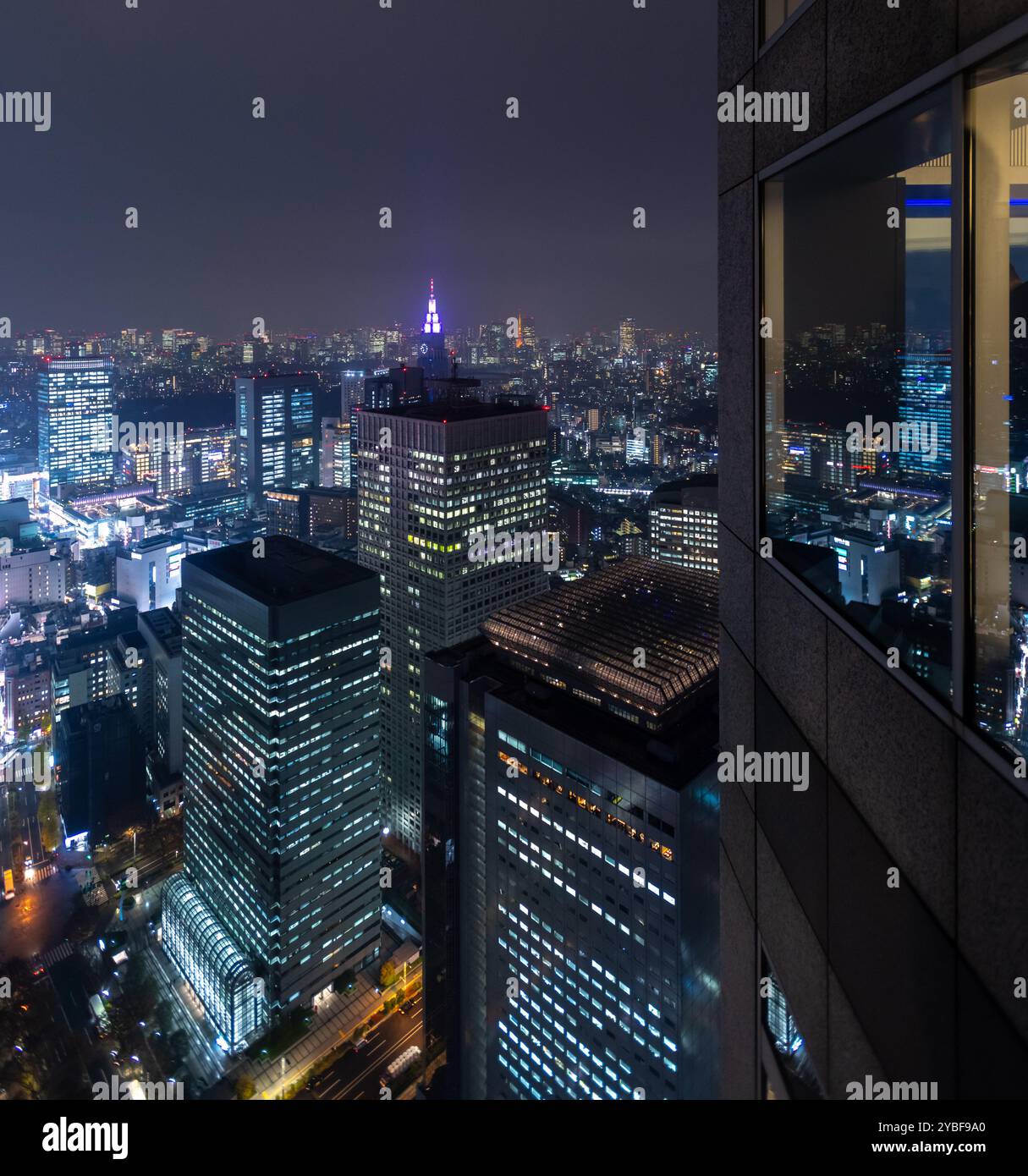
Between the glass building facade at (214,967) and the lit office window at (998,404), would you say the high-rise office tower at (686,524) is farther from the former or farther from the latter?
the lit office window at (998,404)

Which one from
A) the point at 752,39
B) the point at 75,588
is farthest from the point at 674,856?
the point at 75,588

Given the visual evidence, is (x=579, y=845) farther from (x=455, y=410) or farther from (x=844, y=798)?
(x=455, y=410)

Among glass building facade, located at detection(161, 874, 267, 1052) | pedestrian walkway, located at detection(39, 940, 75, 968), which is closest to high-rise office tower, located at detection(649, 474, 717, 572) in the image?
glass building facade, located at detection(161, 874, 267, 1052)

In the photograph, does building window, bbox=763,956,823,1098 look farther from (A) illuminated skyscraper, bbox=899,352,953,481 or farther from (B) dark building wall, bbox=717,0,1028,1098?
(A) illuminated skyscraper, bbox=899,352,953,481

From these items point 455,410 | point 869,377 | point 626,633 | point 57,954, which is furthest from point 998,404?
point 455,410

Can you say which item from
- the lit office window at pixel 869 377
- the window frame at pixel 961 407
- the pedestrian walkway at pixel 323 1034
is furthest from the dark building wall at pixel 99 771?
the window frame at pixel 961 407
